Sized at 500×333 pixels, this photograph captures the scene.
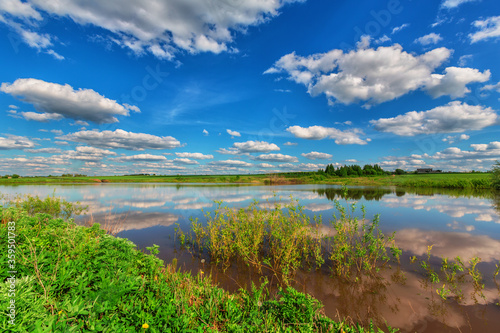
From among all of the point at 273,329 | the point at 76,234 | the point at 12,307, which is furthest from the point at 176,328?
the point at 76,234

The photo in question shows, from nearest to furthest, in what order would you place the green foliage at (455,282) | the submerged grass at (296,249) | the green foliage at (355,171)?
the green foliage at (455,282) < the submerged grass at (296,249) < the green foliage at (355,171)

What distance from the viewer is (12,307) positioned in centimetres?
272

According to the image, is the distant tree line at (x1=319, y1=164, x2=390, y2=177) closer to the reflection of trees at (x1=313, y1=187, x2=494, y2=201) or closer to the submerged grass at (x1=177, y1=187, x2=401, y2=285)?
the reflection of trees at (x1=313, y1=187, x2=494, y2=201)

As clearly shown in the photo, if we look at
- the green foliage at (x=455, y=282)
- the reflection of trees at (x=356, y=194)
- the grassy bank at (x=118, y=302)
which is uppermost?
the grassy bank at (x=118, y=302)

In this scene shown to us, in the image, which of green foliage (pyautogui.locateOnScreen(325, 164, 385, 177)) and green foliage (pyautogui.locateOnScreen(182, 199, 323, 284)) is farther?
green foliage (pyautogui.locateOnScreen(325, 164, 385, 177))

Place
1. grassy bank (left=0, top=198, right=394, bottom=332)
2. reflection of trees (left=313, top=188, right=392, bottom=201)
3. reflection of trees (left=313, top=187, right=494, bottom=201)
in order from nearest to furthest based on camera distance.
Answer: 1. grassy bank (left=0, top=198, right=394, bottom=332)
2. reflection of trees (left=313, top=188, right=392, bottom=201)
3. reflection of trees (left=313, top=187, right=494, bottom=201)

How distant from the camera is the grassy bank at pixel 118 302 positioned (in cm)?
291

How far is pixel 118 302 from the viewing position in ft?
11.2

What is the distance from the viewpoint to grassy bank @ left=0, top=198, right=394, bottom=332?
2.91 metres

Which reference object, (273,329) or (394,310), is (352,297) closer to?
(394,310)

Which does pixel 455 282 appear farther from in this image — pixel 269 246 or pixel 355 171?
pixel 355 171

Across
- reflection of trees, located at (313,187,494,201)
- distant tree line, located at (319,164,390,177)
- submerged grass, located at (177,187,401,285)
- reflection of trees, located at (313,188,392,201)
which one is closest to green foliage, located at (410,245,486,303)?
submerged grass, located at (177,187,401,285)

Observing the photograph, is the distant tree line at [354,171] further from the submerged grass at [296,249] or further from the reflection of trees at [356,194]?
the submerged grass at [296,249]

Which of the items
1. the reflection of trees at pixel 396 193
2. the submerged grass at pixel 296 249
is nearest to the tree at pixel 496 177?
the reflection of trees at pixel 396 193
